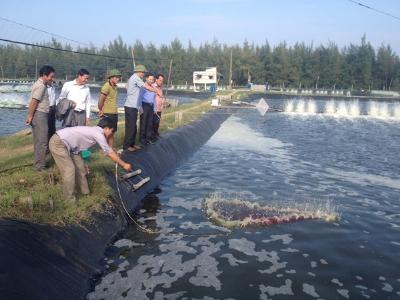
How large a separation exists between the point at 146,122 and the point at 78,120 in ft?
14.2

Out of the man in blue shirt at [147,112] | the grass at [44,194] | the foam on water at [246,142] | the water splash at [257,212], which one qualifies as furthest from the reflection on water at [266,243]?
the foam on water at [246,142]

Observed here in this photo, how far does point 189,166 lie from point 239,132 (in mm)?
12185

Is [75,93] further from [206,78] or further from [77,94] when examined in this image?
[206,78]

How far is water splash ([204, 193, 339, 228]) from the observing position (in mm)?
10320

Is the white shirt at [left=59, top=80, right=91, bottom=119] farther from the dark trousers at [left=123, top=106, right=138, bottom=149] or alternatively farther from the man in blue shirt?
the man in blue shirt

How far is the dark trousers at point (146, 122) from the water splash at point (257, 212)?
4.69 m

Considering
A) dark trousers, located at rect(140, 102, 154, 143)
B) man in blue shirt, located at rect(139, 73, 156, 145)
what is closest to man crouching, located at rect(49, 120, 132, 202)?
man in blue shirt, located at rect(139, 73, 156, 145)

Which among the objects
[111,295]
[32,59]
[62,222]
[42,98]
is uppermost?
[32,59]

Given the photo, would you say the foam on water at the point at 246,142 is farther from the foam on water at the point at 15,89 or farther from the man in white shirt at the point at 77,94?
the foam on water at the point at 15,89

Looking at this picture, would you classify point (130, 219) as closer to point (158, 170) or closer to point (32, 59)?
point (158, 170)

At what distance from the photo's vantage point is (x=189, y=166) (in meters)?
17.3

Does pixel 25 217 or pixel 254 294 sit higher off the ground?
pixel 25 217

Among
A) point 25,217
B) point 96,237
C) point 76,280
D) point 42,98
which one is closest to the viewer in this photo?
point 76,280

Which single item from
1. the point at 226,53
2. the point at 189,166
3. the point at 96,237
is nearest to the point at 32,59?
the point at 226,53
